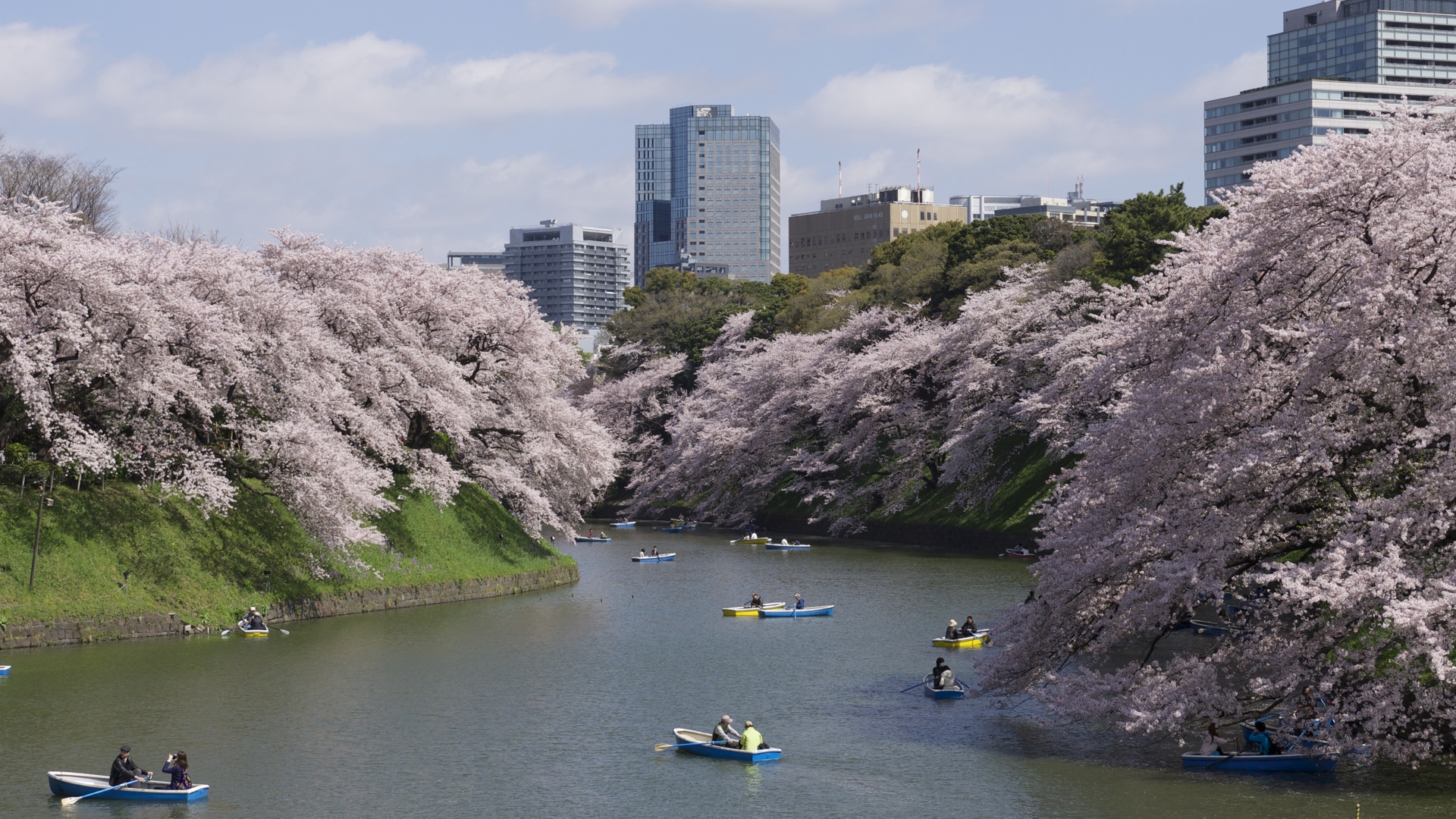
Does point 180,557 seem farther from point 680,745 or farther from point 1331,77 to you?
point 1331,77

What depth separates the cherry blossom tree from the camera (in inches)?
885

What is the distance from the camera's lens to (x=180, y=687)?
110 ft

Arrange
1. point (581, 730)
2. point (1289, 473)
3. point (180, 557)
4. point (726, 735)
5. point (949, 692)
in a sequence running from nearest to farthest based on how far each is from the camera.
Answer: point (1289, 473), point (726, 735), point (581, 730), point (949, 692), point (180, 557)

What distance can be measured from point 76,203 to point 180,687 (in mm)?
72113

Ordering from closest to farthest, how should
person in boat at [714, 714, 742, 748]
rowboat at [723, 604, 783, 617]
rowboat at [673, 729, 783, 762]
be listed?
rowboat at [673, 729, 783, 762]
person in boat at [714, 714, 742, 748]
rowboat at [723, 604, 783, 617]

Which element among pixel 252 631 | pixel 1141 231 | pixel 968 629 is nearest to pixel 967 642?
pixel 968 629

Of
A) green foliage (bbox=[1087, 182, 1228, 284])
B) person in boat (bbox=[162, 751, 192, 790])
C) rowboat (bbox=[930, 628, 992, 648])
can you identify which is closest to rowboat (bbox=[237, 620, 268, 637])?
person in boat (bbox=[162, 751, 192, 790])

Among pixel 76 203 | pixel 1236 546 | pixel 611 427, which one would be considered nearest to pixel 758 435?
pixel 611 427

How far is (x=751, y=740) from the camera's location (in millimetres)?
27281

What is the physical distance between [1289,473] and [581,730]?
15204 millimetres

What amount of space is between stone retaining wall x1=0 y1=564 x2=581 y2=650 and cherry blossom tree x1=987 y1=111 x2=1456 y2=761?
2555 cm

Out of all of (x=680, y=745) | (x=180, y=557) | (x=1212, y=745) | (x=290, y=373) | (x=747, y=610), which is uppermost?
(x=290, y=373)

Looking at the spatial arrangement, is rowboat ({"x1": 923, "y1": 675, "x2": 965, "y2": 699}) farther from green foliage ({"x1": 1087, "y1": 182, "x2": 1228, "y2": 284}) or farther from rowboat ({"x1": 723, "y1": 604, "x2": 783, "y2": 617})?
green foliage ({"x1": 1087, "y1": 182, "x2": 1228, "y2": 284})

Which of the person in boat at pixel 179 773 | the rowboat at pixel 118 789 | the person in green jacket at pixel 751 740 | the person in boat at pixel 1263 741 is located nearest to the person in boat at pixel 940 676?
the person in green jacket at pixel 751 740
